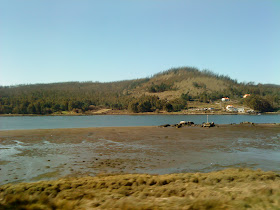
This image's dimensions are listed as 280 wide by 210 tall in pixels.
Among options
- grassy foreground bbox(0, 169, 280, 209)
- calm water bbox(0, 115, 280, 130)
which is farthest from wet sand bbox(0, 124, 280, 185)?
calm water bbox(0, 115, 280, 130)

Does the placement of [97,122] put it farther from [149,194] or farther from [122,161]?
[149,194]

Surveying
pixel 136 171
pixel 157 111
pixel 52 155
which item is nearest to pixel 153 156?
pixel 136 171

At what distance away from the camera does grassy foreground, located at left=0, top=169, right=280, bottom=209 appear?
7895 mm

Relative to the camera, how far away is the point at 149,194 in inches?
375

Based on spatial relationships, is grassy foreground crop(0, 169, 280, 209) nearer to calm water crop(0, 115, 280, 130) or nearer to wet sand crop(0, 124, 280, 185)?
wet sand crop(0, 124, 280, 185)

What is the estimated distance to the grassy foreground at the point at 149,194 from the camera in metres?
7.89

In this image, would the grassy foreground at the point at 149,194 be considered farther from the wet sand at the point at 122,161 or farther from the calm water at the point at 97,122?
the calm water at the point at 97,122

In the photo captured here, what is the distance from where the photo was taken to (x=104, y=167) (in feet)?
60.2

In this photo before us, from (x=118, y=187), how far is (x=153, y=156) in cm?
1194

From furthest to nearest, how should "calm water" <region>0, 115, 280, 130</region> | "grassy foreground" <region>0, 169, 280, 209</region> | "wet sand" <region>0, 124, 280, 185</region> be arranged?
"calm water" <region>0, 115, 280, 130</region> → "wet sand" <region>0, 124, 280, 185</region> → "grassy foreground" <region>0, 169, 280, 209</region>

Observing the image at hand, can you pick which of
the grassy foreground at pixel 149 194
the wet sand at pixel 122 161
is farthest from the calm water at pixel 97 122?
the grassy foreground at pixel 149 194

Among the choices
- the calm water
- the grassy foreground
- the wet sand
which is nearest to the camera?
the grassy foreground

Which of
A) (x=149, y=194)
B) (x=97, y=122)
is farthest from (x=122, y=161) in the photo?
(x=97, y=122)

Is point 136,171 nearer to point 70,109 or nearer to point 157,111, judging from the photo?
point 157,111
